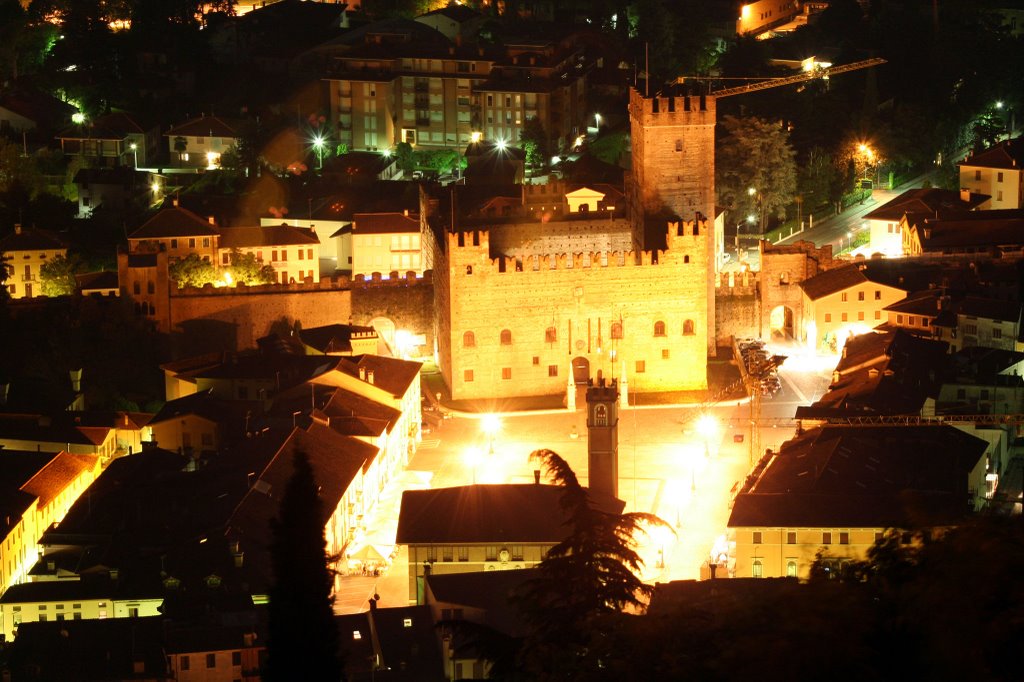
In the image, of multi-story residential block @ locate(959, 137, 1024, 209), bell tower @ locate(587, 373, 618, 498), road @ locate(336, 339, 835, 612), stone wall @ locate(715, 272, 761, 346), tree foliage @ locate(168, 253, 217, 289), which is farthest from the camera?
multi-story residential block @ locate(959, 137, 1024, 209)

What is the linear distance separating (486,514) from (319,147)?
118 ft

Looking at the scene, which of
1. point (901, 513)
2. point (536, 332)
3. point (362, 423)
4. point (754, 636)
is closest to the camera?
point (754, 636)

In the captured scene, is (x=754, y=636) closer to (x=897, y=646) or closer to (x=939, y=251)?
(x=897, y=646)

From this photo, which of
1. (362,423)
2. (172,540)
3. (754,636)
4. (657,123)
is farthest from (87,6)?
(754,636)

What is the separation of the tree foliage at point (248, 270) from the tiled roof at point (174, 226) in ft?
4.24

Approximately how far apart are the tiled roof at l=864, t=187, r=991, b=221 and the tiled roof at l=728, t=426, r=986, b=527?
20189 mm

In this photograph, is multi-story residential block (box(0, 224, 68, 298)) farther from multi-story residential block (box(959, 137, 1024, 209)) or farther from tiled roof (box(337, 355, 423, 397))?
multi-story residential block (box(959, 137, 1024, 209))

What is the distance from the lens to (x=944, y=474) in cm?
4438

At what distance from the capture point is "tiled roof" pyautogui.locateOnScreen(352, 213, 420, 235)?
212 ft

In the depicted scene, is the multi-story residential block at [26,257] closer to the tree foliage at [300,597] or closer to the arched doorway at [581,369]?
the arched doorway at [581,369]

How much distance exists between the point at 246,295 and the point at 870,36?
30048mm

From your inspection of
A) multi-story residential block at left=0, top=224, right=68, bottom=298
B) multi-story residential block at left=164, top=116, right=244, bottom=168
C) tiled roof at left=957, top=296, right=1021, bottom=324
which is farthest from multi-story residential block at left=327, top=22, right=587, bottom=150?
tiled roof at left=957, top=296, right=1021, bottom=324

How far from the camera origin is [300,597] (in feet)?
83.0

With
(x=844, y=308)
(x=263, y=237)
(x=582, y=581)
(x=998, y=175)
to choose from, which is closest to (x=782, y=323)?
(x=844, y=308)
